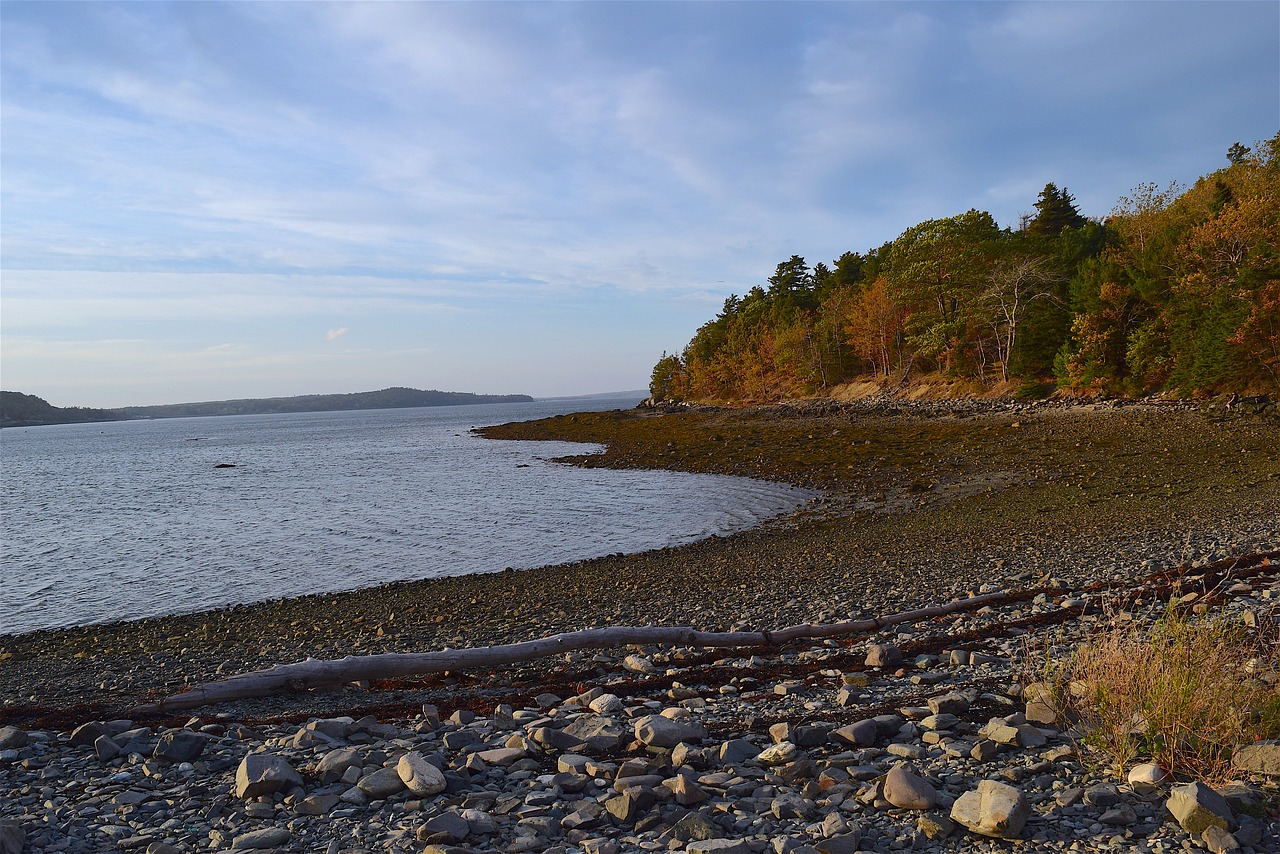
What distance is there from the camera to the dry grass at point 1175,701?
16.3 feet

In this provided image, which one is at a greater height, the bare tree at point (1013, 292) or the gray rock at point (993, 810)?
the bare tree at point (1013, 292)

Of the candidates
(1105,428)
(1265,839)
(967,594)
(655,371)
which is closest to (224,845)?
(1265,839)

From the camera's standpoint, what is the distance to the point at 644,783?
5.30 metres

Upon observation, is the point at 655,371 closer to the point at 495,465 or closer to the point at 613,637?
the point at 495,465

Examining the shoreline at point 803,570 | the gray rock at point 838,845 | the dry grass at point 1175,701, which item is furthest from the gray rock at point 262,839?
the dry grass at point 1175,701

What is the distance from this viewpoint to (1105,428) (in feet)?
118

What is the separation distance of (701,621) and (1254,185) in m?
51.9

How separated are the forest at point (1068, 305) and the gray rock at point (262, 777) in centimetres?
4903

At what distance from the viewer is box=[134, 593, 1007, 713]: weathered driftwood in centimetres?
846

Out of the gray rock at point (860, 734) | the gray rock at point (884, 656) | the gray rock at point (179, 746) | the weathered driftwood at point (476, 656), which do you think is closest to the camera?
the gray rock at point (860, 734)

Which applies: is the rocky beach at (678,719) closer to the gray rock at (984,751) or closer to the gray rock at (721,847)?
the gray rock at (984,751)

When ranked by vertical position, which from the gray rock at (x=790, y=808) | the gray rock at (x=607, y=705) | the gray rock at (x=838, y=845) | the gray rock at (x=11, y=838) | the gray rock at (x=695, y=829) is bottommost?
the gray rock at (x=607, y=705)

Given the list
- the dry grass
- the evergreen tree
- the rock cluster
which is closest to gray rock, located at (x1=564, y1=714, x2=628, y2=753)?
the rock cluster

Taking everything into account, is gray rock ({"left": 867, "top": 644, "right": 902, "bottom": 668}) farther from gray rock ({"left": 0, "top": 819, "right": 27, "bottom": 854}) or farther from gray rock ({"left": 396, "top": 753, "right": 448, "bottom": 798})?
gray rock ({"left": 0, "top": 819, "right": 27, "bottom": 854})
